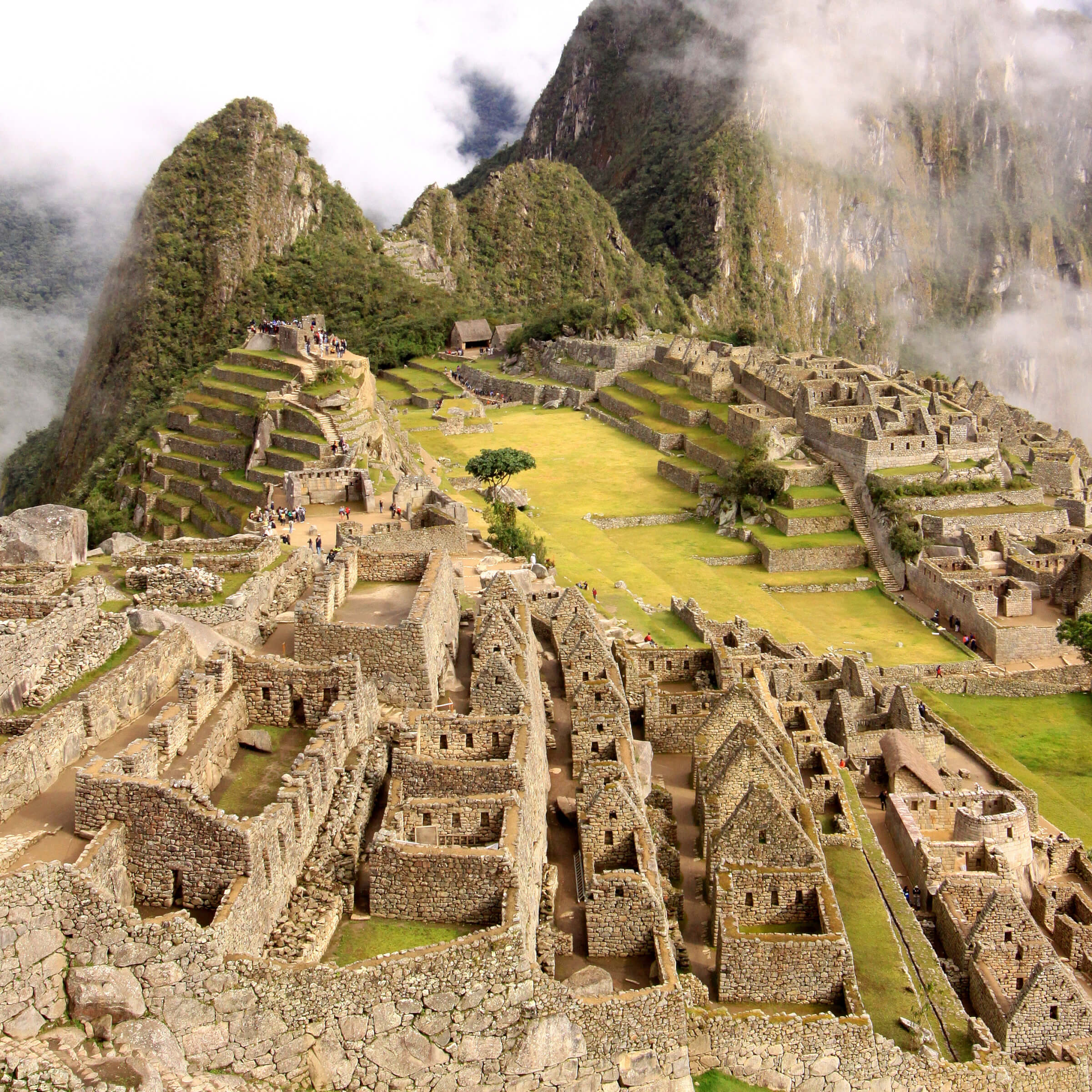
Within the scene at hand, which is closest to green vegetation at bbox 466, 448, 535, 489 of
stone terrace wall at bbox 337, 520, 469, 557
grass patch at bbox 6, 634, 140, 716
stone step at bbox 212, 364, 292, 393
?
stone step at bbox 212, 364, 292, 393

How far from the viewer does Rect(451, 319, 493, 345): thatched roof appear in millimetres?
83312

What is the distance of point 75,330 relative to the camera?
91.4 metres

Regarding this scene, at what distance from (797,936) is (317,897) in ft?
18.4

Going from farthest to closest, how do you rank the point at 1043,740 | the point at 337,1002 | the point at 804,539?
the point at 804,539 < the point at 1043,740 < the point at 337,1002

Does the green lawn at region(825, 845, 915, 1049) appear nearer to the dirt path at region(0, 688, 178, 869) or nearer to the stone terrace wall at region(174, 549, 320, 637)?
the stone terrace wall at region(174, 549, 320, 637)

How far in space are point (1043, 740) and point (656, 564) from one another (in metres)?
14.9

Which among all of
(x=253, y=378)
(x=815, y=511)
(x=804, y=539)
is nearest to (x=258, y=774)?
(x=804, y=539)

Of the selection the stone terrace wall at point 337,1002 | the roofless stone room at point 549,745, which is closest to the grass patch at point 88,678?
the roofless stone room at point 549,745

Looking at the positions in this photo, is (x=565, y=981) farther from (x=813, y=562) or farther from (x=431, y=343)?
(x=431, y=343)

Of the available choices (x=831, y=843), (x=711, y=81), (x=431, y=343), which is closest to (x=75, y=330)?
(x=431, y=343)

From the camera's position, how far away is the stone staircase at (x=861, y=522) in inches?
1705

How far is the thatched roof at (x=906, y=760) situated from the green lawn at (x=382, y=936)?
13385 millimetres

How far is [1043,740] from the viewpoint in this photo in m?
30.9

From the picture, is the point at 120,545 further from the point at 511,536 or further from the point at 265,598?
the point at 511,536
